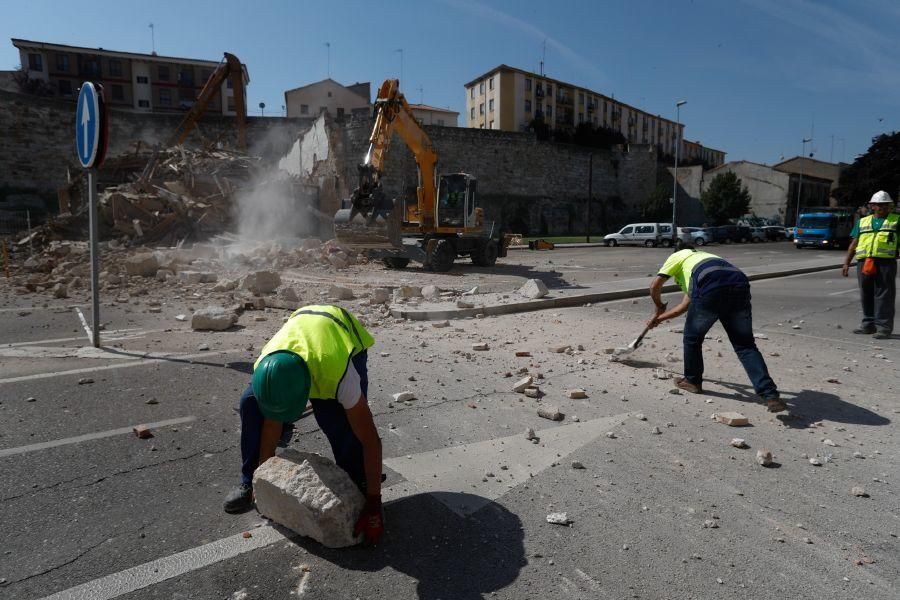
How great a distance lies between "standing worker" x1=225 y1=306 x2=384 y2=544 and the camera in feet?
7.43

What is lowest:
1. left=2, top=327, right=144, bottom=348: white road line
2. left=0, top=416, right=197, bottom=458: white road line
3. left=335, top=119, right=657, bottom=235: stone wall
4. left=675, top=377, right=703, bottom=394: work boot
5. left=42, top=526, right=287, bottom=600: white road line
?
left=42, top=526, right=287, bottom=600: white road line

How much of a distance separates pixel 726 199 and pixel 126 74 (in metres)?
61.7

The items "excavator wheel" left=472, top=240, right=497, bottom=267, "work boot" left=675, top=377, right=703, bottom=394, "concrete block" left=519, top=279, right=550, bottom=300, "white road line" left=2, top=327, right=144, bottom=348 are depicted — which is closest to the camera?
"work boot" left=675, top=377, right=703, bottom=394

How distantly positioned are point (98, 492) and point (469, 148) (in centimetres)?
4208

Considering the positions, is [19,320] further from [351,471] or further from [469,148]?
[469,148]

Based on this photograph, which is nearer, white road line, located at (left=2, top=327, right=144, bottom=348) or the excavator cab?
white road line, located at (left=2, top=327, right=144, bottom=348)

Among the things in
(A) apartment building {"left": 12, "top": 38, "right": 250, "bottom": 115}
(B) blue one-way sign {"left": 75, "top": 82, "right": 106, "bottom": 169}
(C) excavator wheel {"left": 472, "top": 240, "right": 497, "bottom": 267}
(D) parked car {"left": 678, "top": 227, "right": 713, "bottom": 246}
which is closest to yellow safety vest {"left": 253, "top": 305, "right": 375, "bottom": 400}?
(B) blue one-way sign {"left": 75, "top": 82, "right": 106, "bottom": 169}

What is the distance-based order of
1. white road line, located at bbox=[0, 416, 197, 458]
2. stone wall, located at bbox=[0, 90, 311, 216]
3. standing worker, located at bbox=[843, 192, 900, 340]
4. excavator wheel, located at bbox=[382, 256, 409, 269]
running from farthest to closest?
stone wall, located at bbox=[0, 90, 311, 216]
excavator wheel, located at bbox=[382, 256, 409, 269]
standing worker, located at bbox=[843, 192, 900, 340]
white road line, located at bbox=[0, 416, 197, 458]

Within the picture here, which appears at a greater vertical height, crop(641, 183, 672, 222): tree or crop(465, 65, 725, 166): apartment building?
crop(465, 65, 725, 166): apartment building

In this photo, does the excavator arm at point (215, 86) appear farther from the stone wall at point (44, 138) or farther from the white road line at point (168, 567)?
the white road line at point (168, 567)

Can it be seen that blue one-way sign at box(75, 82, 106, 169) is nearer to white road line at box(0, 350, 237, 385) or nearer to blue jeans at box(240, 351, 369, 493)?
white road line at box(0, 350, 237, 385)

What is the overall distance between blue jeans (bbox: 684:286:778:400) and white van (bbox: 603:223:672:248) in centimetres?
3224

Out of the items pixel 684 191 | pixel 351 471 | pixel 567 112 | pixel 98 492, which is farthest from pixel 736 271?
pixel 567 112

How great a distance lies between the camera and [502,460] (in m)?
3.53
